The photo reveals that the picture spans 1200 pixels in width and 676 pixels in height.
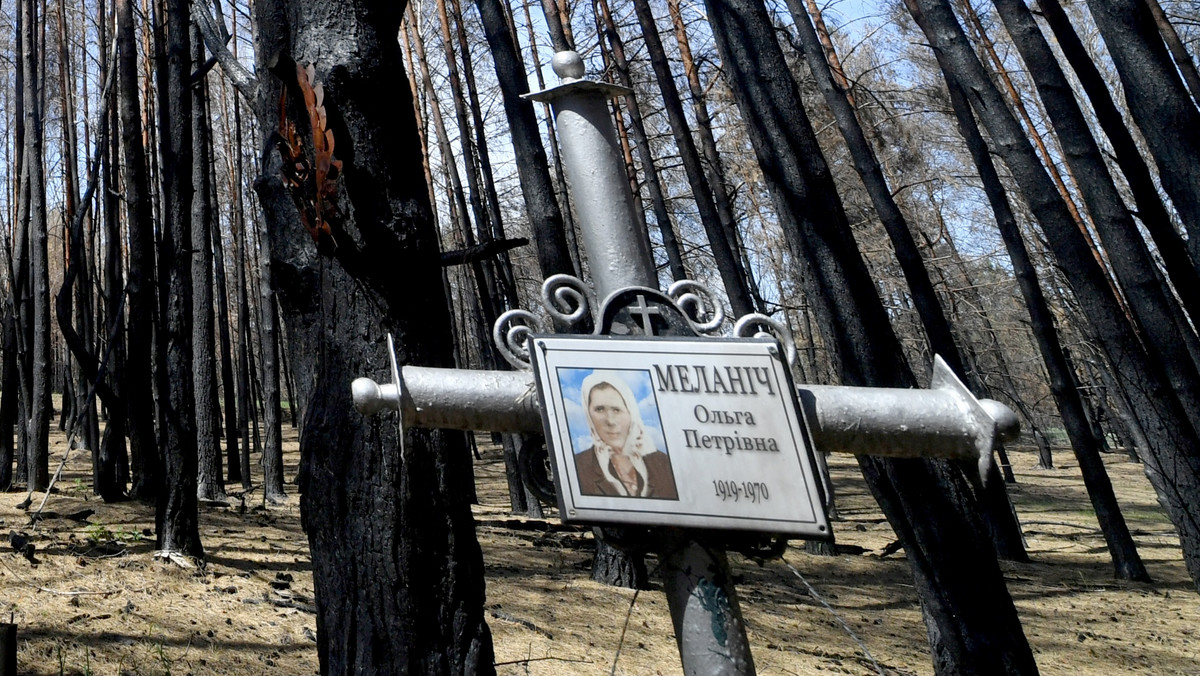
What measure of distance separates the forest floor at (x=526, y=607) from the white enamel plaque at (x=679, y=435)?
4.43 ft

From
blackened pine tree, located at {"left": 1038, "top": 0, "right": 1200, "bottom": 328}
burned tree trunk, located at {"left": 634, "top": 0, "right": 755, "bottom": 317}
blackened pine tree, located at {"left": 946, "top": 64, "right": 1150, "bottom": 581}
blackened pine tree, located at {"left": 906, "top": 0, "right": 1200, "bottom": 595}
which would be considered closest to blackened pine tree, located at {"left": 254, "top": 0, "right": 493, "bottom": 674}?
blackened pine tree, located at {"left": 906, "top": 0, "right": 1200, "bottom": 595}

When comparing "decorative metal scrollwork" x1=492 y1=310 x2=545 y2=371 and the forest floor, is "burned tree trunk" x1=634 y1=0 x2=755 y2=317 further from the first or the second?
"decorative metal scrollwork" x1=492 y1=310 x2=545 y2=371

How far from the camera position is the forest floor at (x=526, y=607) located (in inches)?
181

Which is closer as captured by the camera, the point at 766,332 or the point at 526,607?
the point at 766,332

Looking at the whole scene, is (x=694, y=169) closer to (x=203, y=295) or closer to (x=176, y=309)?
(x=203, y=295)

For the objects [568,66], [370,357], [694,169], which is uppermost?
[694,169]

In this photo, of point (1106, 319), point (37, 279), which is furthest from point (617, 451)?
point (37, 279)

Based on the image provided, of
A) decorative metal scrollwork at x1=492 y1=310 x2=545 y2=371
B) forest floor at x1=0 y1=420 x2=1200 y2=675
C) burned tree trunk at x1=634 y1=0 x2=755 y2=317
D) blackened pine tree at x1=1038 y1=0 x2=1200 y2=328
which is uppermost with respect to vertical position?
burned tree trunk at x1=634 y1=0 x2=755 y2=317

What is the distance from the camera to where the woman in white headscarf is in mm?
1600

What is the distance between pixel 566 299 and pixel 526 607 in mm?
4448

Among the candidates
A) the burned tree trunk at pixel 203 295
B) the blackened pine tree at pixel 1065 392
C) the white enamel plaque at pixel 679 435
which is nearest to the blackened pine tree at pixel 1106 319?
the blackened pine tree at pixel 1065 392

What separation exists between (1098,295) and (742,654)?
5638 millimetres

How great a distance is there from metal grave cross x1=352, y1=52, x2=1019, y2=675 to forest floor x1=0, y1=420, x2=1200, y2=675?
3.96ft

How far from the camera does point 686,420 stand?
5.31ft
